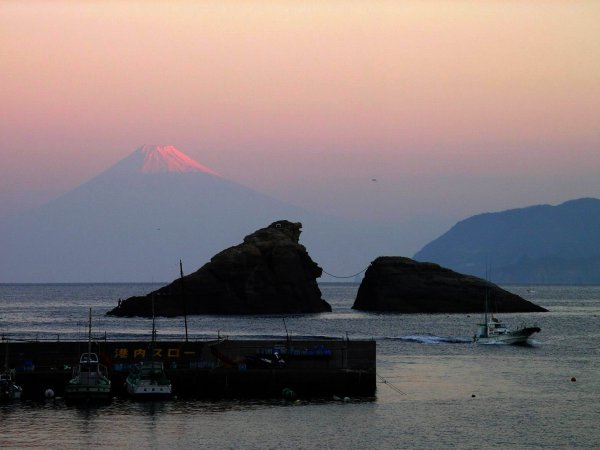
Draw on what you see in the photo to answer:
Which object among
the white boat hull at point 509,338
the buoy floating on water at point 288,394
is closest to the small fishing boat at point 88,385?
the buoy floating on water at point 288,394

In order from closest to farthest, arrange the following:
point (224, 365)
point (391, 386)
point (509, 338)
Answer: point (224, 365), point (391, 386), point (509, 338)

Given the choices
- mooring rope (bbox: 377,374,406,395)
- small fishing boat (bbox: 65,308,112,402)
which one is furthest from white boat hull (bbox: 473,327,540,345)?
small fishing boat (bbox: 65,308,112,402)

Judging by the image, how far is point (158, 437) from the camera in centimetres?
6800

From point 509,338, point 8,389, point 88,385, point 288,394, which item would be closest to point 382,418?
point 288,394

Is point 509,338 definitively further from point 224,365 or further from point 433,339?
point 224,365

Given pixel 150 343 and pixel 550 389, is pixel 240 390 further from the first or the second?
pixel 550 389

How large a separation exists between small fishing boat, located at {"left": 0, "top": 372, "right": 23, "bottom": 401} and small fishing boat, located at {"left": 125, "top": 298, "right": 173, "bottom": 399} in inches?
295

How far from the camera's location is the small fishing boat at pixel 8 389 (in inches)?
3113

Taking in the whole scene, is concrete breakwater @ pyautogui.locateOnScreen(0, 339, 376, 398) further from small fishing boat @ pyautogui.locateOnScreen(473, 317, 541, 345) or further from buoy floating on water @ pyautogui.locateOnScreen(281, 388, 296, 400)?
small fishing boat @ pyautogui.locateOnScreen(473, 317, 541, 345)

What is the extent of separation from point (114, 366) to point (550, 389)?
1389 inches

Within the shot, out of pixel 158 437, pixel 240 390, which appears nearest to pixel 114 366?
pixel 240 390

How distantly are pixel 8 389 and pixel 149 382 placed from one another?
9.57 metres

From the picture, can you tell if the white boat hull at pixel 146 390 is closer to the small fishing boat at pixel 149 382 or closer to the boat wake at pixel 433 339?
the small fishing boat at pixel 149 382

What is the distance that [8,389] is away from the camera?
3120 inches
